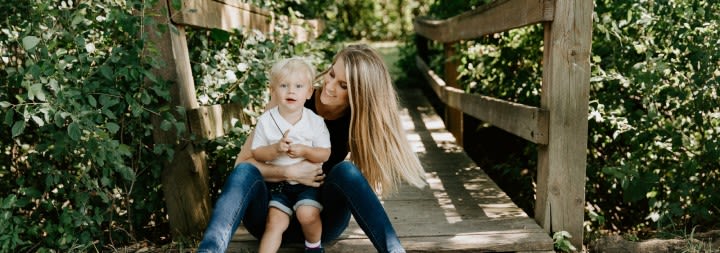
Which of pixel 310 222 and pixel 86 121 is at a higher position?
pixel 86 121

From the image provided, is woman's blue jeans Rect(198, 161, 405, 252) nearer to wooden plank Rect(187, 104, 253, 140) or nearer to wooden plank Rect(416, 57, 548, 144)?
wooden plank Rect(187, 104, 253, 140)

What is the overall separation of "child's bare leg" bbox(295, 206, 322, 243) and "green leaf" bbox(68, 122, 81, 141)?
2.76ft

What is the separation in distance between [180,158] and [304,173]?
0.67m

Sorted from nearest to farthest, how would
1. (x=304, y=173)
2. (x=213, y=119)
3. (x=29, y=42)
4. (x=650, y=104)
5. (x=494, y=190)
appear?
(x=29, y=42)
(x=304, y=173)
(x=213, y=119)
(x=650, y=104)
(x=494, y=190)

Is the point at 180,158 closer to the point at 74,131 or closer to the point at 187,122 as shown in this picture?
the point at 187,122

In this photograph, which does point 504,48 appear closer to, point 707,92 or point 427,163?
point 427,163

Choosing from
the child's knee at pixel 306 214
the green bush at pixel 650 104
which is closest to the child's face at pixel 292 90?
the child's knee at pixel 306 214

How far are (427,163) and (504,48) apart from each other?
3.22 ft

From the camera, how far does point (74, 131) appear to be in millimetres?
2396

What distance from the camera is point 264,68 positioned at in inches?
141

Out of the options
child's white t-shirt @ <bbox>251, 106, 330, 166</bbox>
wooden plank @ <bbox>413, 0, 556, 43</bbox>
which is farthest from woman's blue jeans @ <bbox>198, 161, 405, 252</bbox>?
wooden plank @ <bbox>413, 0, 556, 43</bbox>

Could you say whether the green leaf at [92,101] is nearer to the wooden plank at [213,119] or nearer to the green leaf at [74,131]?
the green leaf at [74,131]

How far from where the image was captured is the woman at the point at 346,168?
2.47 m

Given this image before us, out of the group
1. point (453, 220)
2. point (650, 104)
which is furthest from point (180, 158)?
point (650, 104)
